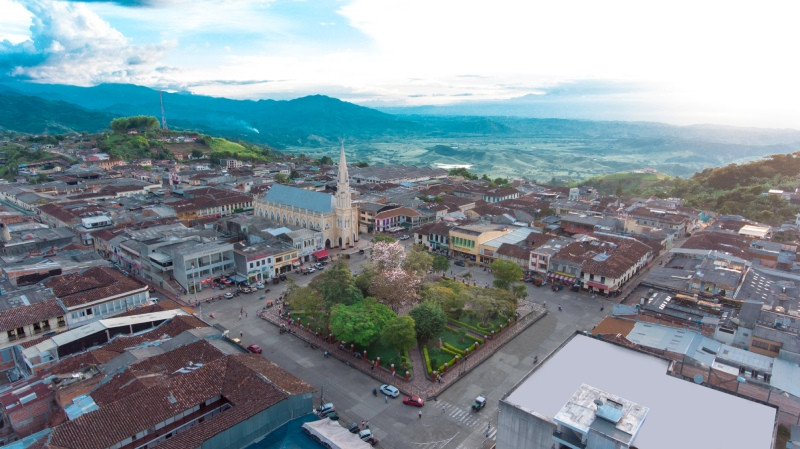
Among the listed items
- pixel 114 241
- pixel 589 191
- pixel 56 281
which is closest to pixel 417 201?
pixel 589 191

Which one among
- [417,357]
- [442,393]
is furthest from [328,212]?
[442,393]

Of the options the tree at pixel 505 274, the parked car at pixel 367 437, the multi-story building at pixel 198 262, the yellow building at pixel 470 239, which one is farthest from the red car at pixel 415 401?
the yellow building at pixel 470 239

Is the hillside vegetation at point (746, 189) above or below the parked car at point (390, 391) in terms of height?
above

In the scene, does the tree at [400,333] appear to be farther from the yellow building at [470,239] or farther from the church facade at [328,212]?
the church facade at [328,212]

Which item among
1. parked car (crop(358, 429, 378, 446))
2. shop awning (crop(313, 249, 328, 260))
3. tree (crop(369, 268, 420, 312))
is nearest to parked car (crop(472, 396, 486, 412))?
parked car (crop(358, 429, 378, 446))

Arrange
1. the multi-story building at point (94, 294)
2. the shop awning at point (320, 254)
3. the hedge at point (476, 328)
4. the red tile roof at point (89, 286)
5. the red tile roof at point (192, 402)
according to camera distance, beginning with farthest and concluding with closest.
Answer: the shop awning at point (320, 254)
the hedge at point (476, 328)
the red tile roof at point (89, 286)
the multi-story building at point (94, 294)
the red tile roof at point (192, 402)

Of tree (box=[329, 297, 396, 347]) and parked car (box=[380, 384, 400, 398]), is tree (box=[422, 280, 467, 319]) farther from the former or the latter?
parked car (box=[380, 384, 400, 398])
